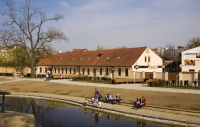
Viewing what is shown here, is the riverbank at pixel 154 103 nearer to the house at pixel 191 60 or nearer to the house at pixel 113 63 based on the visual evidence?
the house at pixel 113 63

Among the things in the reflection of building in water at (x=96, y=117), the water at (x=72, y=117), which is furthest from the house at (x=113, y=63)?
the reflection of building in water at (x=96, y=117)

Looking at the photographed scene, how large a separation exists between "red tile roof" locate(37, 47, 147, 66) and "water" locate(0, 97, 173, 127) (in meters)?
21.6

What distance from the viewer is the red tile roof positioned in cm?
4491

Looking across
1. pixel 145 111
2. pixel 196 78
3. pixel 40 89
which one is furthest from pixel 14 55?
pixel 145 111

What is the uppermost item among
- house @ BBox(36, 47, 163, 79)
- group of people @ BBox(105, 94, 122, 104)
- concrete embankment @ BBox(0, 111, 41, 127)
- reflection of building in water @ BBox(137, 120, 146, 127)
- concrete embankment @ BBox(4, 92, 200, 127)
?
house @ BBox(36, 47, 163, 79)

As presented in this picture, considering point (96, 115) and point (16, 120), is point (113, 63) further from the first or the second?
point (16, 120)

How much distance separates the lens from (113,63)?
46469 mm

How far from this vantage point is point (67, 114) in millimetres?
20359

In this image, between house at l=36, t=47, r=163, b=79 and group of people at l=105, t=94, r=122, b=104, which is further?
house at l=36, t=47, r=163, b=79

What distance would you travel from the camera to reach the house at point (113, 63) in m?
43.1

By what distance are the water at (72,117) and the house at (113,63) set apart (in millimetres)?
20176

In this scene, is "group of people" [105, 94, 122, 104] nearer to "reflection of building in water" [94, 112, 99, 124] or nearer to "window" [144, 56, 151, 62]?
"reflection of building in water" [94, 112, 99, 124]

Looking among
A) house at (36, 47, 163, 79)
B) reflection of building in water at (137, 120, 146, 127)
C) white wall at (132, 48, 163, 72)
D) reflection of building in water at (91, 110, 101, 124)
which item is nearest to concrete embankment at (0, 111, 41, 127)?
reflection of building in water at (91, 110, 101, 124)

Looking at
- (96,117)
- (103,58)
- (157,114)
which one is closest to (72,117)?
(96,117)
